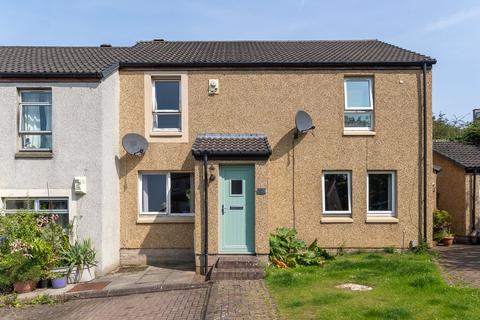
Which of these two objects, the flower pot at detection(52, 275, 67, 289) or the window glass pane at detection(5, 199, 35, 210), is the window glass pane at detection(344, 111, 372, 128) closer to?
the flower pot at detection(52, 275, 67, 289)

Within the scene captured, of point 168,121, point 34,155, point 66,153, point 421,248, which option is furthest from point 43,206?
point 421,248

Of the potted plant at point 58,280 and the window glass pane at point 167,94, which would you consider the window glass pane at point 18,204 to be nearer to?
the potted plant at point 58,280

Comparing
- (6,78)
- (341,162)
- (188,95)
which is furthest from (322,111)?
(6,78)

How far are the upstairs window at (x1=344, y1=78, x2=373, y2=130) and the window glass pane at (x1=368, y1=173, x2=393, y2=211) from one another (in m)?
1.49

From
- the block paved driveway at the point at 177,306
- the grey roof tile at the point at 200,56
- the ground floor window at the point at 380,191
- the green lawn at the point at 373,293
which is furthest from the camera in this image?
the ground floor window at the point at 380,191

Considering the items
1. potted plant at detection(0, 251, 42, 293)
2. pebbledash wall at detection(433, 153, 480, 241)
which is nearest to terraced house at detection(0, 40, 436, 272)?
potted plant at detection(0, 251, 42, 293)

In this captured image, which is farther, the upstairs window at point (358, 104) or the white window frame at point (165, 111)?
the upstairs window at point (358, 104)

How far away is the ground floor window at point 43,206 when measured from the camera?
1102cm

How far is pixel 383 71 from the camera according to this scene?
12.4 meters

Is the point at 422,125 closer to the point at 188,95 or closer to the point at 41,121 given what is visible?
the point at 188,95

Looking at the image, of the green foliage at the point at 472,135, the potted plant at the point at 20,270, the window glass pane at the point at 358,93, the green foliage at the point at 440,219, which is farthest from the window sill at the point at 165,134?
the green foliage at the point at 472,135

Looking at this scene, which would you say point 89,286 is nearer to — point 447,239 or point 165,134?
point 165,134

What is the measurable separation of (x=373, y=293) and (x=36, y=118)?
362 inches

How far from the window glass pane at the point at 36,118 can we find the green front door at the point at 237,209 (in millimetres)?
4732
